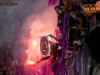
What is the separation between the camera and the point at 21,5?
3.17 meters

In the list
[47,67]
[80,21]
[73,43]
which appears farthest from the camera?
[47,67]

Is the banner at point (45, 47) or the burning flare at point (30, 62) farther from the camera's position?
the burning flare at point (30, 62)

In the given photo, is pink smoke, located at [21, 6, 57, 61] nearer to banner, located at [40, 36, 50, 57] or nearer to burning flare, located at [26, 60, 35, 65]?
burning flare, located at [26, 60, 35, 65]

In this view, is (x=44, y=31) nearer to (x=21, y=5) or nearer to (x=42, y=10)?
(x=42, y=10)

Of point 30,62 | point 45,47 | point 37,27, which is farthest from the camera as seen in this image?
point 37,27

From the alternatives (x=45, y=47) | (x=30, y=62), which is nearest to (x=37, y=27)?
(x=30, y=62)

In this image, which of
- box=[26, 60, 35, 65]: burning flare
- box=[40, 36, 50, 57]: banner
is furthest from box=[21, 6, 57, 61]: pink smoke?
box=[40, 36, 50, 57]: banner

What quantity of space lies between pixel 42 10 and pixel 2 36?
0.71 m

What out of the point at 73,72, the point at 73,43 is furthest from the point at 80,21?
the point at 73,72

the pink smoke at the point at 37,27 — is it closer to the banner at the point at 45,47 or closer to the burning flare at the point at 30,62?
the burning flare at the point at 30,62

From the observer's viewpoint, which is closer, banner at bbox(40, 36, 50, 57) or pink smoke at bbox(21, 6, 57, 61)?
banner at bbox(40, 36, 50, 57)

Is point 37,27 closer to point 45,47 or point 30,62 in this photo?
point 30,62

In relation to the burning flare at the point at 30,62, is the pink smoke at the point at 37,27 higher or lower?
higher

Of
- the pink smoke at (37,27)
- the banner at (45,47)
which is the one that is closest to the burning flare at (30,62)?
the pink smoke at (37,27)
